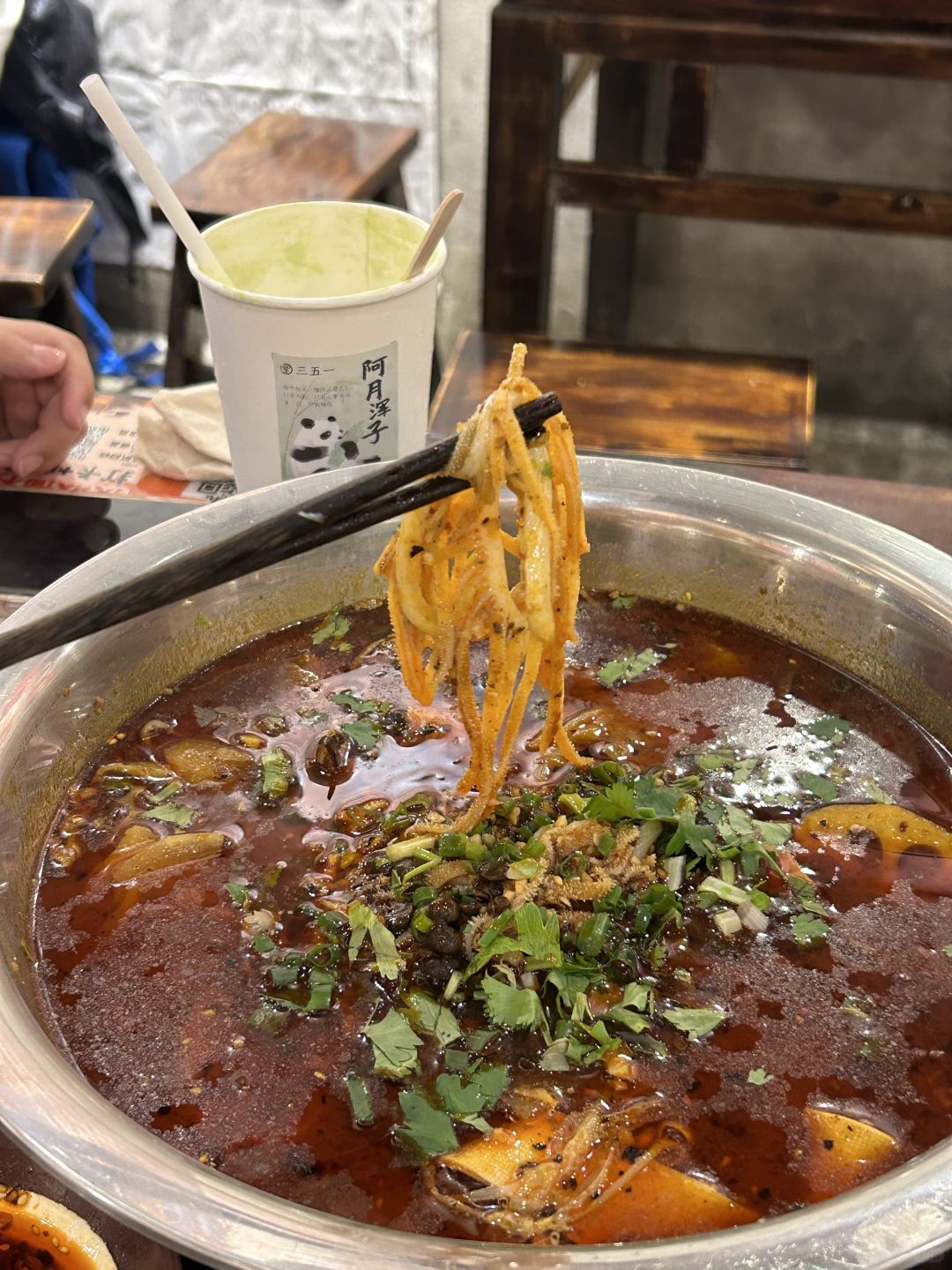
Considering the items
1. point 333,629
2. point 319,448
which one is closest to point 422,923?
point 333,629

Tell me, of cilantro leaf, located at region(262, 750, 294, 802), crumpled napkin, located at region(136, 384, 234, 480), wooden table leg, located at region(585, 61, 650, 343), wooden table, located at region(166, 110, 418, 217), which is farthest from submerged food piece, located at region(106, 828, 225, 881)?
wooden table leg, located at region(585, 61, 650, 343)

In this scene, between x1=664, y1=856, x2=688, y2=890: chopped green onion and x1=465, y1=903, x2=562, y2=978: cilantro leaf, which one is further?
x1=664, y1=856, x2=688, y2=890: chopped green onion

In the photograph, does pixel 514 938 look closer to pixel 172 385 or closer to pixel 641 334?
pixel 172 385

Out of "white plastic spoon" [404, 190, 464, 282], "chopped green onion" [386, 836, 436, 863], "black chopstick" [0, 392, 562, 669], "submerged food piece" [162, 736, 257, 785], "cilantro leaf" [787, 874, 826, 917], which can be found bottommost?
"cilantro leaf" [787, 874, 826, 917]

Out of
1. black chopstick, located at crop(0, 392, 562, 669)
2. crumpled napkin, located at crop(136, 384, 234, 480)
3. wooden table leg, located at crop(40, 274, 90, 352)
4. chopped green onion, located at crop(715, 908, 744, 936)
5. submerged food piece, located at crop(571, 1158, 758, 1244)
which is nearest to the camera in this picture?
black chopstick, located at crop(0, 392, 562, 669)

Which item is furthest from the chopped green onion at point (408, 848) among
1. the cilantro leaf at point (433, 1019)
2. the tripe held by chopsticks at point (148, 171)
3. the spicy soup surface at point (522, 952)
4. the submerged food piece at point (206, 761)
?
the tripe held by chopsticks at point (148, 171)

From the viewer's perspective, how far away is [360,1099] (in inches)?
61.4

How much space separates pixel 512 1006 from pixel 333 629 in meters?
0.98


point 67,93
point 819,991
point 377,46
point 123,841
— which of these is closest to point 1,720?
point 123,841

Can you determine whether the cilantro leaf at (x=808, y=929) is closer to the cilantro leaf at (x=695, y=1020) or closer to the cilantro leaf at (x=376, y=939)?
the cilantro leaf at (x=695, y=1020)

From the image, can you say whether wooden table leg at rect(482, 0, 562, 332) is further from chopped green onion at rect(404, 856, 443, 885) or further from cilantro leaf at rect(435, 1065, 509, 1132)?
cilantro leaf at rect(435, 1065, 509, 1132)

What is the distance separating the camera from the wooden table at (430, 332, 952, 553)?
2.61 meters

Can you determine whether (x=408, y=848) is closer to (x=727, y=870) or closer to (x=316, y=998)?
(x=316, y=998)

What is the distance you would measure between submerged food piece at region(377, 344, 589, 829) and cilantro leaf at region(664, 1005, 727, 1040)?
0.40m
